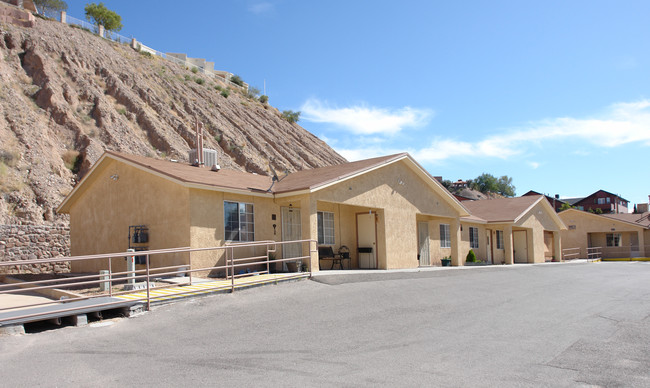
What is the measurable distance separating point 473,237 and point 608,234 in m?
20.7

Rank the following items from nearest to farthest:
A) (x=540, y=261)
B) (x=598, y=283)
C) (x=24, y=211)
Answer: (x=598, y=283)
(x=24, y=211)
(x=540, y=261)

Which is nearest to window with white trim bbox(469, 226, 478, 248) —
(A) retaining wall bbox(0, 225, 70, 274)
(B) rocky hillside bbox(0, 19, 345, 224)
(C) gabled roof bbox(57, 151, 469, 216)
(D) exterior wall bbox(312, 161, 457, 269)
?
(D) exterior wall bbox(312, 161, 457, 269)

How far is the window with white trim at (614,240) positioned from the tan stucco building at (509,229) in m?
9.25

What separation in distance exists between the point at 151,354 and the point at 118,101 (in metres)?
37.1

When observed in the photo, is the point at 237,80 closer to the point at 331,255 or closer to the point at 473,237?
the point at 473,237

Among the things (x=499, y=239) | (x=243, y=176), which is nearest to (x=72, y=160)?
(x=243, y=176)

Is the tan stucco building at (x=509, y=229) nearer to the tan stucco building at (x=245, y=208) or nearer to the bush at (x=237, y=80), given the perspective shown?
the tan stucco building at (x=245, y=208)

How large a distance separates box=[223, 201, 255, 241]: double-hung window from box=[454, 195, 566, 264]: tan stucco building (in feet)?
47.3

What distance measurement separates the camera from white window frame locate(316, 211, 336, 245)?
19031 mm

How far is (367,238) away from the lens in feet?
66.9

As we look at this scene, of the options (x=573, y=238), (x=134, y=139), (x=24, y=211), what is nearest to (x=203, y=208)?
(x=24, y=211)

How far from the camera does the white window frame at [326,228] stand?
1903cm

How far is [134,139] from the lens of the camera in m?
36.5

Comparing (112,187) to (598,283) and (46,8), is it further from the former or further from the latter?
(46,8)
